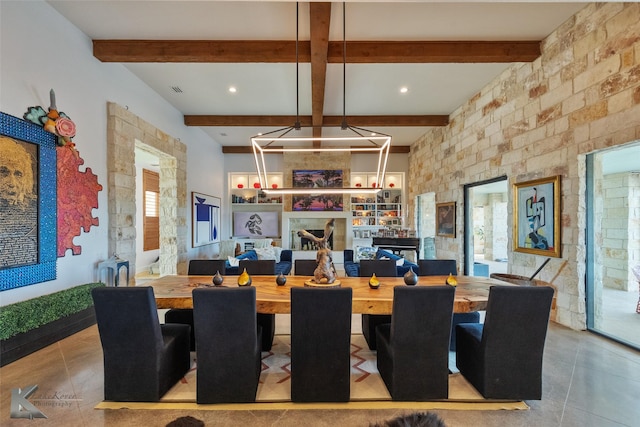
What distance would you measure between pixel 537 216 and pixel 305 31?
3.74 m

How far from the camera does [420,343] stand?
1.93m

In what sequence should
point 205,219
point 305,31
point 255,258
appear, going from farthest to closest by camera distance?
point 205,219
point 255,258
point 305,31

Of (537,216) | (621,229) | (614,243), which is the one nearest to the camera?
(537,216)

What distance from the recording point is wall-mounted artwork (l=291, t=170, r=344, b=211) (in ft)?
27.2

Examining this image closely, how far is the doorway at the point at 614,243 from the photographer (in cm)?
304

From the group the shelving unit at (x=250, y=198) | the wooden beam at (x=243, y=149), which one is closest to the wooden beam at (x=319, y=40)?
the wooden beam at (x=243, y=149)

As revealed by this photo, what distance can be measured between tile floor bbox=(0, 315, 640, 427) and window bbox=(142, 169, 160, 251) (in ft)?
17.2

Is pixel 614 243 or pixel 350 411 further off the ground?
pixel 614 243

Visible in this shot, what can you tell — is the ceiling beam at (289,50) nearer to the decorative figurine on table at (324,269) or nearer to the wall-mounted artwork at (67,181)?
the wall-mounted artwork at (67,181)

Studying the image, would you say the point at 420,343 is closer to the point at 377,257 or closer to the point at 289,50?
the point at 377,257

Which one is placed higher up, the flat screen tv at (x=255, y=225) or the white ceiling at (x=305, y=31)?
the white ceiling at (x=305, y=31)

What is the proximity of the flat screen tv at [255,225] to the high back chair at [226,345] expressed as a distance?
22.1 ft

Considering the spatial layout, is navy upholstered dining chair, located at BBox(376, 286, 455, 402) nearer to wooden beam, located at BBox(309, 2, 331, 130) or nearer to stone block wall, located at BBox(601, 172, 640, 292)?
wooden beam, located at BBox(309, 2, 331, 130)
